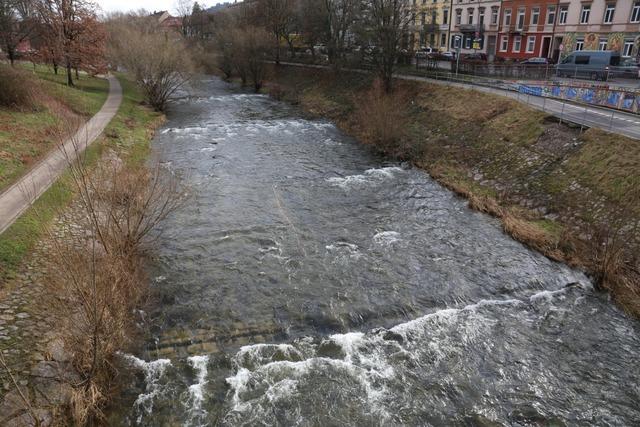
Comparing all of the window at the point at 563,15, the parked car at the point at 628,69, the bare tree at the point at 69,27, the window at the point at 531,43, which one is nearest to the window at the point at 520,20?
→ the window at the point at 531,43

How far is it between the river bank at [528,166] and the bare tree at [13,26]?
103 feet

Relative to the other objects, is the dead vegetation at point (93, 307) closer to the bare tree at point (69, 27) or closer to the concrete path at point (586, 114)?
the concrete path at point (586, 114)

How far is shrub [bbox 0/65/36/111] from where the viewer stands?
82.1 ft

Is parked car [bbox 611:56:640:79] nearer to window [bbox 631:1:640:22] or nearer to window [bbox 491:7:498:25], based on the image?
window [bbox 631:1:640:22]

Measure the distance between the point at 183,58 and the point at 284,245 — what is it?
30164mm

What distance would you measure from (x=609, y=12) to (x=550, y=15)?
6699 mm

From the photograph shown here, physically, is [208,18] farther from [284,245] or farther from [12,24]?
[284,245]

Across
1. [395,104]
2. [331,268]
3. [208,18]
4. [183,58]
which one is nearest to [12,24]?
[183,58]

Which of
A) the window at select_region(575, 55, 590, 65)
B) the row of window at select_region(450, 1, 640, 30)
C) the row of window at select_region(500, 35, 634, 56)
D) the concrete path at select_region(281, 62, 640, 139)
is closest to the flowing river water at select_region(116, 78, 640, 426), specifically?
the concrete path at select_region(281, 62, 640, 139)

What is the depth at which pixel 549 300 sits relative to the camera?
13.4 metres

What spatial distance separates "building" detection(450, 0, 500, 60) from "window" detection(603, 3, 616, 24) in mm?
Result: 12650

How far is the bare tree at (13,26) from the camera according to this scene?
41.4m

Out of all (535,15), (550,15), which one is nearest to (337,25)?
(535,15)

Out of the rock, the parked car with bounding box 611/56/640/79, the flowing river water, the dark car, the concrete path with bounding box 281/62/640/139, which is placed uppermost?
the dark car
